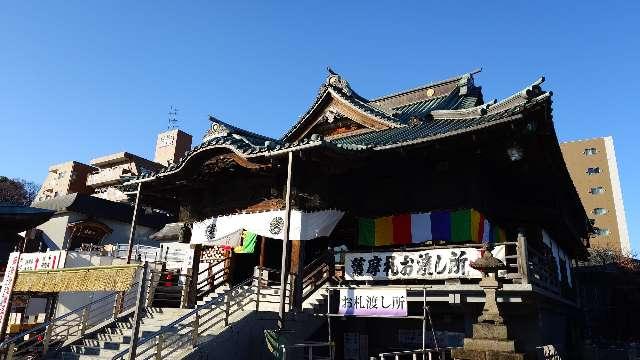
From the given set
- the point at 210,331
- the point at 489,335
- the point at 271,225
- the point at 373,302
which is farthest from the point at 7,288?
the point at 489,335

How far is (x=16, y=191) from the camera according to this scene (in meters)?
68.9

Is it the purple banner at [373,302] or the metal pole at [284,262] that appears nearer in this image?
the metal pole at [284,262]

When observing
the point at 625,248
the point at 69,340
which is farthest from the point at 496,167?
the point at 625,248

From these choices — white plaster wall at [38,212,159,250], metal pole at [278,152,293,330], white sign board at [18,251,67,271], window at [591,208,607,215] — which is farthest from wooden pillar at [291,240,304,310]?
window at [591,208,607,215]

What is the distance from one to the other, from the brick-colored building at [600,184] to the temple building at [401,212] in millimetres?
54619

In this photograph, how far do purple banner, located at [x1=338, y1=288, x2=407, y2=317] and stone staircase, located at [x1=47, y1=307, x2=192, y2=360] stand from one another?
5507 millimetres

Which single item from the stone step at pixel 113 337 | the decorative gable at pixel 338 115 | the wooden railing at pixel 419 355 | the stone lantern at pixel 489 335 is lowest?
the stone step at pixel 113 337

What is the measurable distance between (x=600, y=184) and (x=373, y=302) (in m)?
67.0

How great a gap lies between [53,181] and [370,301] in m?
67.2

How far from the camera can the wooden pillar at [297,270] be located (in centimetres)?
1261

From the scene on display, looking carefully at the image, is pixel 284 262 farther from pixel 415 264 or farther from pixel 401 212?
pixel 401 212

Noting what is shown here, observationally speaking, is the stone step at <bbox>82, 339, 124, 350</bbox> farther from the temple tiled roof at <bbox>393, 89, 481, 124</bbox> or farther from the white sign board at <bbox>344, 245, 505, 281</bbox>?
the temple tiled roof at <bbox>393, 89, 481, 124</bbox>

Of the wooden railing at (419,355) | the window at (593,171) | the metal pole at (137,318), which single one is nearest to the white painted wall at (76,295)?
the metal pole at (137,318)

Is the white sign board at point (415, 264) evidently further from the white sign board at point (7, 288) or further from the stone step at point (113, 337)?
the white sign board at point (7, 288)
